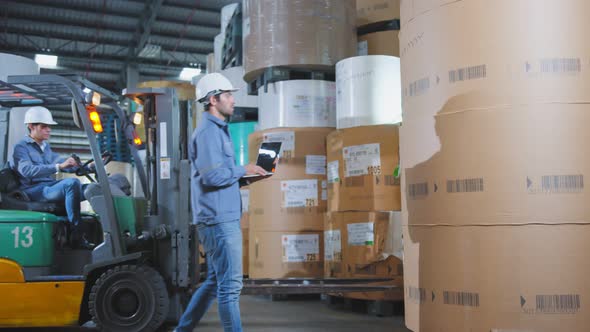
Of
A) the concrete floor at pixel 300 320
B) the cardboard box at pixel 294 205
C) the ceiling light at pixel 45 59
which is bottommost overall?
the concrete floor at pixel 300 320

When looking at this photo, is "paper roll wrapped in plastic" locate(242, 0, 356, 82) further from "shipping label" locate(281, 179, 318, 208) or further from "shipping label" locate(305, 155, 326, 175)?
"shipping label" locate(281, 179, 318, 208)

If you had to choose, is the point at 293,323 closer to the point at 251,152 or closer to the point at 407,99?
the point at 251,152

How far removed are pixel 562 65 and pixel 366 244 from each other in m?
2.53

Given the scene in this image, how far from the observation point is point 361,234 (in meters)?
4.64

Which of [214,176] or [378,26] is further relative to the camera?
[378,26]

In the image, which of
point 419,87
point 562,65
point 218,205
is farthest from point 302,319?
point 562,65

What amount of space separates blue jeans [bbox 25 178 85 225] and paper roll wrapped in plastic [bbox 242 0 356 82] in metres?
1.89

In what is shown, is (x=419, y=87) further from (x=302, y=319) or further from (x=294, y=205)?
(x=294, y=205)

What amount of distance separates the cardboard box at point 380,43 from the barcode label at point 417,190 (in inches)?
116

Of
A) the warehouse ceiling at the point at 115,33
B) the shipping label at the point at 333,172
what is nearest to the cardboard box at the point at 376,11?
the shipping label at the point at 333,172

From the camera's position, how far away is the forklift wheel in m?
4.00

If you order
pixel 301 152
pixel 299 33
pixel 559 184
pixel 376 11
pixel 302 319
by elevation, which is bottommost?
pixel 302 319

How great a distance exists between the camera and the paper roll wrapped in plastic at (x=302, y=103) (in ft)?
17.0

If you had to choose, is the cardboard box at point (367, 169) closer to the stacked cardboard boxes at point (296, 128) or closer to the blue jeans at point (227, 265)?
the stacked cardboard boxes at point (296, 128)
